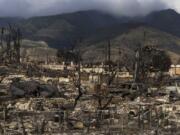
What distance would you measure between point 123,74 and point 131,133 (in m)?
43.8

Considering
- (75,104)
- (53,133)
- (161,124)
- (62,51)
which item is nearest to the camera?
(53,133)

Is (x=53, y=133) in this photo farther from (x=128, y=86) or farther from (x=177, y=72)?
(x=177, y=72)

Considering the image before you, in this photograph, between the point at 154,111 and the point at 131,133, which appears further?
the point at 154,111

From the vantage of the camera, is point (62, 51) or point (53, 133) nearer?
point (53, 133)

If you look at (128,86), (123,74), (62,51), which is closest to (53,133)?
(128,86)

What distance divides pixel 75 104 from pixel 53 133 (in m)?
9.51

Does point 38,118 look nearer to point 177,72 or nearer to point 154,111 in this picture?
point 154,111

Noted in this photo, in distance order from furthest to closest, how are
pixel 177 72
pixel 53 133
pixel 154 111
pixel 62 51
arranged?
pixel 62 51 < pixel 177 72 < pixel 154 111 < pixel 53 133

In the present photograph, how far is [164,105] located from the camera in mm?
31281

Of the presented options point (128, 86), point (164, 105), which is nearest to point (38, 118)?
point (164, 105)

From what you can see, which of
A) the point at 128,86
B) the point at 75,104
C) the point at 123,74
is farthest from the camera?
the point at 123,74

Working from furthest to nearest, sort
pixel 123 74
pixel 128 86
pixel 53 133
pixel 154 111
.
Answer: pixel 123 74
pixel 128 86
pixel 154 111
pixel 53 133

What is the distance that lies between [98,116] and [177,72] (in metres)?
59.5

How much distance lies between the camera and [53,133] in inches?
825
